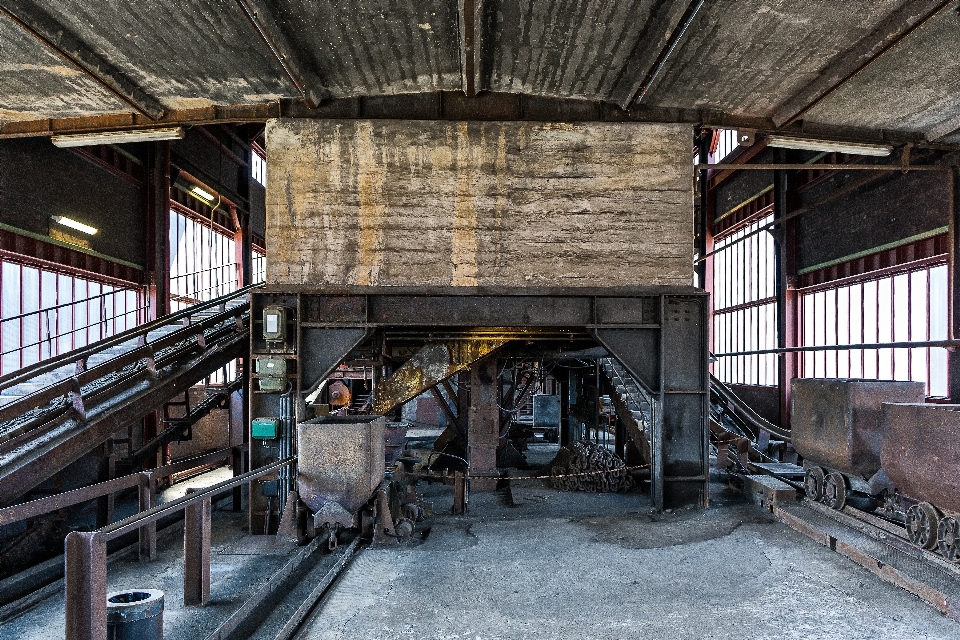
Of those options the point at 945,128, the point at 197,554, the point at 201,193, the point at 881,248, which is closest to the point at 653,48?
the point at 945,128

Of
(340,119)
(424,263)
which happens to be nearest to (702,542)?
(424,263)

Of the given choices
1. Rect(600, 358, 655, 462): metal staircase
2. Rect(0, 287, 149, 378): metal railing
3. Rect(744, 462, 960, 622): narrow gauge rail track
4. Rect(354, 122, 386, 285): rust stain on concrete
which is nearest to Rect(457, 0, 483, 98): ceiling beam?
Rect(354, 122, 386, 285): rust stain on concrete

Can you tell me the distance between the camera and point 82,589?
389cm

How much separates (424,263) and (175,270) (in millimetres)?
11590

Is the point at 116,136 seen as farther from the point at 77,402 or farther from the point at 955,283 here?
the point at 955,283

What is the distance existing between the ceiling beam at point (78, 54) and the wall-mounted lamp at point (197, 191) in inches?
301

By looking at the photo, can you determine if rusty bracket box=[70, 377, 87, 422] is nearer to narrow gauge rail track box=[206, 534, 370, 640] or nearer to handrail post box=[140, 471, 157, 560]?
handrail post box=[140, 471, 157, 560]

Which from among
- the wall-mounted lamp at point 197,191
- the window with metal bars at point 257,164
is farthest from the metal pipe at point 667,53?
the window with metal bars at point 257,164

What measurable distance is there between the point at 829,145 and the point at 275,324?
1088 cm

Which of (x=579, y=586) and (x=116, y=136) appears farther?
(x=116, y=136)

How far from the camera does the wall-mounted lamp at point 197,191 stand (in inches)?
720

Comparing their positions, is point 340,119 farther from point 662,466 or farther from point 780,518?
point 780,518

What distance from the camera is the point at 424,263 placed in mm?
10898

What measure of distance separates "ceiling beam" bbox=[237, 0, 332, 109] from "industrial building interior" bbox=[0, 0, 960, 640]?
6 centimetres
